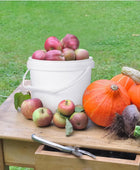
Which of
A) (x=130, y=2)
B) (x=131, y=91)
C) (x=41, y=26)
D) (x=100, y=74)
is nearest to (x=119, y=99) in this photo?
(x=131, y=91)

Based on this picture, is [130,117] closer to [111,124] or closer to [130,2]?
[111,124]

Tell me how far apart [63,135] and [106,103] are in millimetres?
213

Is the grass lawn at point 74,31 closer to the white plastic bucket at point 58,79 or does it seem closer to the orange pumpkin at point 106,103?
Result: the white plastic bucket at point 58,79

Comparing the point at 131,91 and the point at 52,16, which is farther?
the point at 52,16

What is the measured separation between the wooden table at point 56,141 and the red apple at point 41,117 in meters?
0.03

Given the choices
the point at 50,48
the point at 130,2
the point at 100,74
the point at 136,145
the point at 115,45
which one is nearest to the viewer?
the point at 136,145

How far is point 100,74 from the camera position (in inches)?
141

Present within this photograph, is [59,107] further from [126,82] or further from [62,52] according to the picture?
[126,82]

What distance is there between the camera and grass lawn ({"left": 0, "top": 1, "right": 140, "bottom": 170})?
395 centimetres

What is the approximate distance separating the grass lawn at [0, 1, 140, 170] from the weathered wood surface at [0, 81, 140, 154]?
1.98 meters

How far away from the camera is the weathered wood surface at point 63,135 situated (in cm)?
99

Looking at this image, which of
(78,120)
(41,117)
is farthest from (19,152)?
(78,120)

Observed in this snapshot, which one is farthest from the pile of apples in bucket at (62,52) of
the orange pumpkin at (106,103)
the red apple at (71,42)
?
the orange pumpkin at (106,103)

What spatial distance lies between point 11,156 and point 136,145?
19.7 inches
